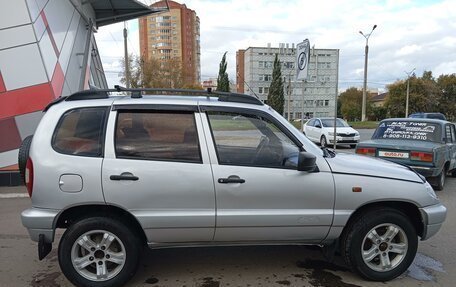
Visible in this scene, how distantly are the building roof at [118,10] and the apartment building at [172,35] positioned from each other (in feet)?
172

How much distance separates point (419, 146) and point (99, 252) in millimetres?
Result: 6925

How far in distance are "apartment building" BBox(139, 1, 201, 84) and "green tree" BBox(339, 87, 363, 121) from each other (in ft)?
117

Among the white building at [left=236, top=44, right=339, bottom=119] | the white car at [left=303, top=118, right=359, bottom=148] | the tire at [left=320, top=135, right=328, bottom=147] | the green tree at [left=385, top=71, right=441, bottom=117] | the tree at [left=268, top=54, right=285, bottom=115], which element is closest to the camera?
the white car at [left=303, top=118, right=359, bottom=148]

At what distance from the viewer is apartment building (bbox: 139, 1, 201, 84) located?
261 feet

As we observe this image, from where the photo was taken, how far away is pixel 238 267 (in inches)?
159

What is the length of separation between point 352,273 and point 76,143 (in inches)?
118

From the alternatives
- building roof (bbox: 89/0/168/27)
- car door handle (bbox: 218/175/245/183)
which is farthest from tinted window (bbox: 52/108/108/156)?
building roof (bbox: 89/0/168/27)

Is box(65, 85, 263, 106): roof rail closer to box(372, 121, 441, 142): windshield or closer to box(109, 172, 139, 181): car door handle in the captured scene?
box(109, 172, 139, 181): car door handle

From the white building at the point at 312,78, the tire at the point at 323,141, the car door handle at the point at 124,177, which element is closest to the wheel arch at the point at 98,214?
the car door handle at the point at 124,177

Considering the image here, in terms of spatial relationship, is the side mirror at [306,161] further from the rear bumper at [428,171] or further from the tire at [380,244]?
the rear bumper at [428,171]

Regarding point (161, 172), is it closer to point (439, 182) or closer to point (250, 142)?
point (250, 142)

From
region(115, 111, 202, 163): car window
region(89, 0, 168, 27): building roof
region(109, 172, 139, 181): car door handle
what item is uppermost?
region(89, 0, 168, 27): building roof

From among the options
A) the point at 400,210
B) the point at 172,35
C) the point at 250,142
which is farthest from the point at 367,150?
the point at 172,35

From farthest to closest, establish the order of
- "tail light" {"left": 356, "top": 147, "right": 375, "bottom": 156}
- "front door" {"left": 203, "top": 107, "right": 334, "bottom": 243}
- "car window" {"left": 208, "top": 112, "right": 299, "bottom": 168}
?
"tail light" {"left": 356, "top": 147, "right": 375, "bottom": 156}, "car window" {"left": 208, "top": 112, "right": 299, "bottom": 168}, "front door" {"left": 203, "top": 107, "right": 334, "bottom": 243}
